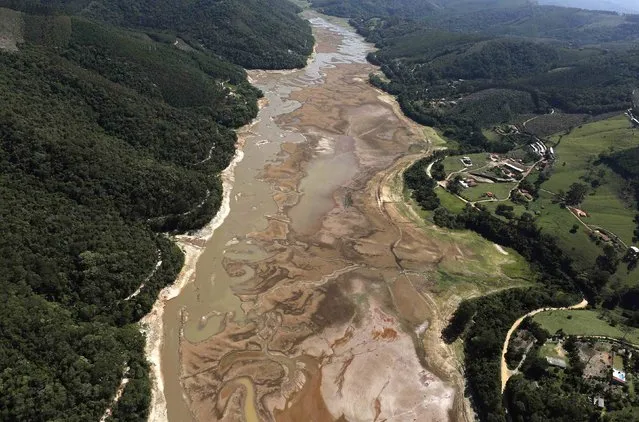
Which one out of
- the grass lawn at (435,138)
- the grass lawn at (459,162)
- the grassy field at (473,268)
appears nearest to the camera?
the grassy field at (473,268)

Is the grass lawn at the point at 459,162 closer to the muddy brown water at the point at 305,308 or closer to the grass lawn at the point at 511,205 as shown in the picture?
the muddy brown water at the point at 305,308

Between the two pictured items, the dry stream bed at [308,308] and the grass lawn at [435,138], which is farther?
the grass lawn at [435,138]

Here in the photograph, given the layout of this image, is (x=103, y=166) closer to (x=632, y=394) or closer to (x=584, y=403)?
(x=584, y=403)

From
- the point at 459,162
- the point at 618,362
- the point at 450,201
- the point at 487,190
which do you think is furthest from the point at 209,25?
the point at 618,362

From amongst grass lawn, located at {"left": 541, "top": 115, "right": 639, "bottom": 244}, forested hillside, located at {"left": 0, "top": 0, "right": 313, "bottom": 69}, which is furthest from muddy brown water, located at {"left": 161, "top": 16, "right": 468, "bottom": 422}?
forested hillside, located at {"left": 0, "top": 0, "right": 313, "bottom": 69}

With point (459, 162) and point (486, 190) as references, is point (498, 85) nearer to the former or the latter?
point (459, 162)

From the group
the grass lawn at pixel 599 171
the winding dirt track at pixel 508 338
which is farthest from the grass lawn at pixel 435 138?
the winding dirt track at pixel 508 338
